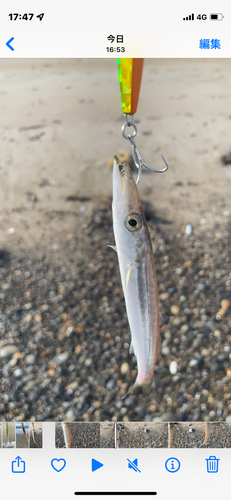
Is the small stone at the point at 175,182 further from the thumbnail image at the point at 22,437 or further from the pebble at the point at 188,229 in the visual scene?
the thumbnail image at the point at 22,437

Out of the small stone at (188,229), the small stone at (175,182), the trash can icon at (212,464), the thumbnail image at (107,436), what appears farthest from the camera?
the small stone at (175,182)

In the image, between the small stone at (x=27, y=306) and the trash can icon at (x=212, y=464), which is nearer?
the trash can icon at (x=212, y=464)

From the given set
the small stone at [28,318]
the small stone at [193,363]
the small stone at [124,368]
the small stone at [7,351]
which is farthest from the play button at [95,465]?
the small stone at [28,318]

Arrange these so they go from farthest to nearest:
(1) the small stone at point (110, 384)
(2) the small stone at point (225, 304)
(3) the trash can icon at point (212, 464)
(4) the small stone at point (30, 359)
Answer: (2) the small stone at point (225, 304)
(4) the small stone at point (30, 359)
(1) the small stone at point (110, 384)
(3) the trash can icon at point (212, 464)

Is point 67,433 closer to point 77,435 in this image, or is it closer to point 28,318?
point 77,435

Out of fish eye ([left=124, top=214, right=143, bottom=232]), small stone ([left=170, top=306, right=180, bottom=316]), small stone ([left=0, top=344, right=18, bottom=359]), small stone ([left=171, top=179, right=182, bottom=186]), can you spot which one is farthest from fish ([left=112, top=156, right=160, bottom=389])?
small stone ([left=171, top=179, right=182, bottom=186])
